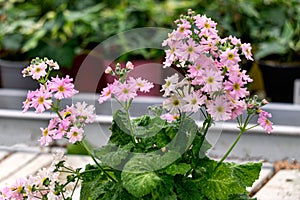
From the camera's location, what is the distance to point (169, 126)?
142 cm

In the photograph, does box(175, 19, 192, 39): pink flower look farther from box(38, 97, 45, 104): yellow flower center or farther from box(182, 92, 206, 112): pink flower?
box(38, 97, 45, 104): yellow flower center

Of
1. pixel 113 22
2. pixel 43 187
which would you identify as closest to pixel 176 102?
pixel 43 187

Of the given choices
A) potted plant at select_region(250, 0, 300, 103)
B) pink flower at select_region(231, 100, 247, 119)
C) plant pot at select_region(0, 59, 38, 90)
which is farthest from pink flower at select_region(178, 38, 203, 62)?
plant pot at select_region(0, 59, 38, 90)

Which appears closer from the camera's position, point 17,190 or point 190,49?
point 190,49

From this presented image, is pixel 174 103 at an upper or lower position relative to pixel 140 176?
upper

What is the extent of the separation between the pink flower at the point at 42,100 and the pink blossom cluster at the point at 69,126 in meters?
0.04

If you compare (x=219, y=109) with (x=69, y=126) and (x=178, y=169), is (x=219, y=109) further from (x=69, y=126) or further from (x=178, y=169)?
(x=69, y=126)

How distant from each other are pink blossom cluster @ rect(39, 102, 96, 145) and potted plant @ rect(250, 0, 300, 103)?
1.78m

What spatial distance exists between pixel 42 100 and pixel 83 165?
86cm

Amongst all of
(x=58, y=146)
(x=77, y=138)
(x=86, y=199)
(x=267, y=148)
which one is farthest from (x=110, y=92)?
(x=58, y=146)

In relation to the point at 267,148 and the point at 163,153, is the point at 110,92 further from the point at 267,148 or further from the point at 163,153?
the point at 267,148

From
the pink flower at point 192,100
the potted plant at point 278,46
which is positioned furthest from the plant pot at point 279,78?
the pink flower at point 192,100

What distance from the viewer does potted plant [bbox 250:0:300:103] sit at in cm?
312

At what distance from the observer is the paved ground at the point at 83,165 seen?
196cm
